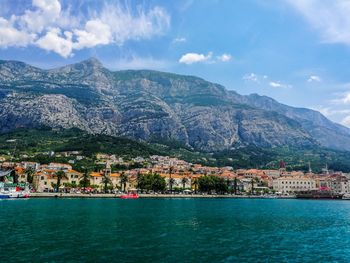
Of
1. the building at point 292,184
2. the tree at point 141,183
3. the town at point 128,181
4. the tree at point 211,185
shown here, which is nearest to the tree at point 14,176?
the town at point 128,181

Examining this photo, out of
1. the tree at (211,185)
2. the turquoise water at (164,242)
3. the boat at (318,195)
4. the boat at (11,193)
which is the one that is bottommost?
the turquoise water at (164,242)

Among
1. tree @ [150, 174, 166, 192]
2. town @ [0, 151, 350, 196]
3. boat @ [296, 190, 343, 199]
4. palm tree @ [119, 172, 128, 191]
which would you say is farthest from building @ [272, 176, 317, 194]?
palm tree @ [119, 172, 128, 191]

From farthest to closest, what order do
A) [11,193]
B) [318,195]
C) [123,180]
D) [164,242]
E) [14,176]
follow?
[318,195] < [123,180] < [14,176] < [11,193] < [164,242]

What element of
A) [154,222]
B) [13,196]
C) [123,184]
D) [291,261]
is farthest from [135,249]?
[123,184]

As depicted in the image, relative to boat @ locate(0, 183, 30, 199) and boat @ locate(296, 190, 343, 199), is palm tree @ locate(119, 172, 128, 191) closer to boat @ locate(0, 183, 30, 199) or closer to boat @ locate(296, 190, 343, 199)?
boat @ locate(0, 183, 30, 199)

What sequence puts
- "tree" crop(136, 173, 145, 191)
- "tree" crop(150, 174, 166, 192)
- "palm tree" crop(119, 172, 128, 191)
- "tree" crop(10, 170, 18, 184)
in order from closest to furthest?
"tree" crop(10, 170, 18, 184) < "tree" crop(136, 173, 145, 191) < "tree" crop(150, 174, 166, 192) < "palm tree" crop(119, 172, 128, 191)

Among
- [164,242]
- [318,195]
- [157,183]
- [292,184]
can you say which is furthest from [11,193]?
[292,184]

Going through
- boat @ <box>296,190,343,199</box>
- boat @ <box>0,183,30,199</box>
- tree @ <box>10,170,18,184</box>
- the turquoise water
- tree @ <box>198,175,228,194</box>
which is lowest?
the turquoise water

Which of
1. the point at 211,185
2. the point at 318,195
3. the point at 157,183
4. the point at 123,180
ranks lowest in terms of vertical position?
the point at 318,195

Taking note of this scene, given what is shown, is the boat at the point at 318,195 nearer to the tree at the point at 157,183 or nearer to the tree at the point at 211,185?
the tree at the point at 211,185

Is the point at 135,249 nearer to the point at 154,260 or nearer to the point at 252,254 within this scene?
the point at 154,260

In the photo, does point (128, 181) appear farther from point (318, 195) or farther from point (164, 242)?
point (164, 242)

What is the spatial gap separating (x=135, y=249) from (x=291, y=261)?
11.5 metres

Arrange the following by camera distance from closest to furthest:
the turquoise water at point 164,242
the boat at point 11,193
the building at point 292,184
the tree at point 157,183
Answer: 1. the turquoise water at point 164,242
2. the boat at point 11,193
3. the tree at point 157,183
4. the building at point 292,184
